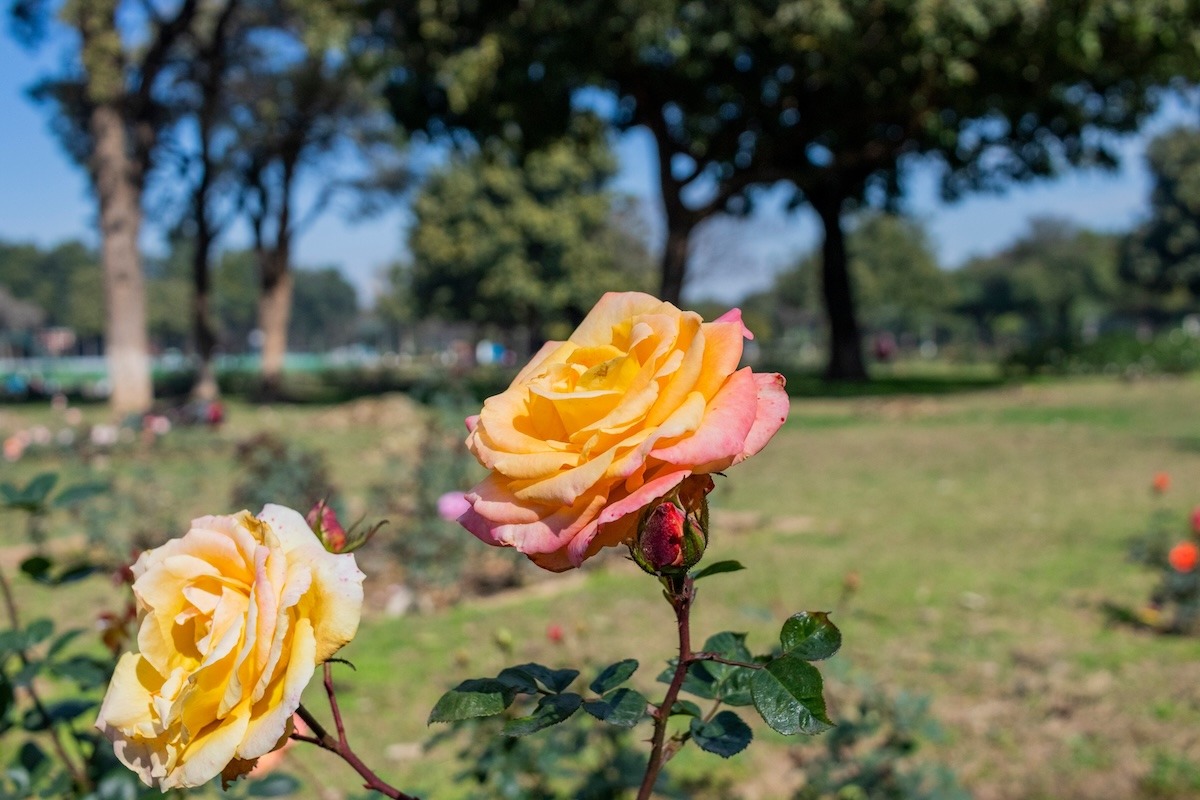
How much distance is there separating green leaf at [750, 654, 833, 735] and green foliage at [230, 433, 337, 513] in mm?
3683

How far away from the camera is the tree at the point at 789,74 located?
11.5 m

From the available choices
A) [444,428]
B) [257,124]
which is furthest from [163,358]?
[444,428]

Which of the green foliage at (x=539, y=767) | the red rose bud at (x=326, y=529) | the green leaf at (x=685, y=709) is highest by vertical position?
the red rose bud at (x=326, y=529)

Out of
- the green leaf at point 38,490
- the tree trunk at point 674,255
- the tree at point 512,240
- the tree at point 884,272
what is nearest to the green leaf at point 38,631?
the green leaf at point 38,490

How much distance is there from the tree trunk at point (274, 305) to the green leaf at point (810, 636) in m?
20.7

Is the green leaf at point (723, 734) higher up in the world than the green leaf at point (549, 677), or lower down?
lower down

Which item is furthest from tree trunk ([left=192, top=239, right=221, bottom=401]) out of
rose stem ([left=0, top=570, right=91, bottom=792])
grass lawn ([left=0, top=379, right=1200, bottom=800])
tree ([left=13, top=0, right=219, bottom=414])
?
rose stem ([left=0, top=570, right=91, bottom=792])

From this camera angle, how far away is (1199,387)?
54.9 ft

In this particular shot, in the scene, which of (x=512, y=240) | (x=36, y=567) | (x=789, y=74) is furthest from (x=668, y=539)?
(x=512, y=240)

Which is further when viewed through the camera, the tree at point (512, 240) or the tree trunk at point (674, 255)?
the tree at point (512, 240)

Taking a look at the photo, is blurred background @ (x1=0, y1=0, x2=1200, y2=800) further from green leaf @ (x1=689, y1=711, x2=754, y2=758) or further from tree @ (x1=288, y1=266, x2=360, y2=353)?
tree @ (x1=288, y1=266, x2=360, y2=353)

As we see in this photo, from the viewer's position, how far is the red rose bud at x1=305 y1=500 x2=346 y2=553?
67cm

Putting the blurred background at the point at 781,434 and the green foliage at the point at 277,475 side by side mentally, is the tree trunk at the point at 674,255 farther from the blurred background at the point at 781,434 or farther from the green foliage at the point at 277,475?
the green foliage at the point at 277,475

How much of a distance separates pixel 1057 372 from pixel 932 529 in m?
19.1
